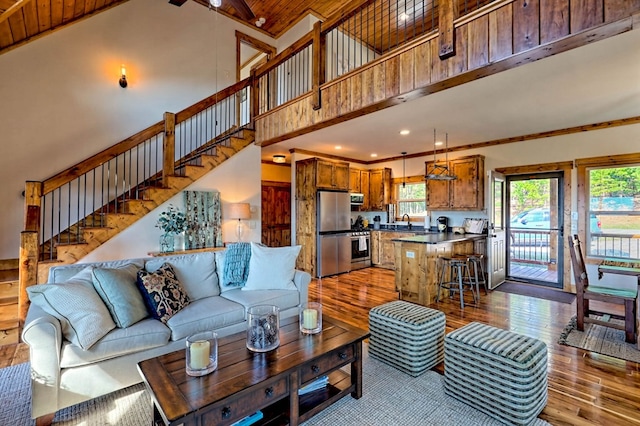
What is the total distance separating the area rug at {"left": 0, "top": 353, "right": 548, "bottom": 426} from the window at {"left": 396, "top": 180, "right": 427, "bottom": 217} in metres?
5.29

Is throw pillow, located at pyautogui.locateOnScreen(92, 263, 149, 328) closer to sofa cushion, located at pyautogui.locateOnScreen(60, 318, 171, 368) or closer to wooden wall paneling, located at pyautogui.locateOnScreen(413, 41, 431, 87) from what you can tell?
sofa cushion, located at pyautogui.locateOnScreen(60, 318, 171, 368)

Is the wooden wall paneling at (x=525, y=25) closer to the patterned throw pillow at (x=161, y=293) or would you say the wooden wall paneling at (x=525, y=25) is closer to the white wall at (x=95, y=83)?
the patterned throw pillow at (x=161, y=293)

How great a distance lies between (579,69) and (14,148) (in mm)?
6808

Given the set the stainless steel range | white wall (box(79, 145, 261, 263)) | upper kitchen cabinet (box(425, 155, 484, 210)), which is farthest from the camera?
the stainless steel range

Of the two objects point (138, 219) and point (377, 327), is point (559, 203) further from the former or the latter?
point (138, 219)

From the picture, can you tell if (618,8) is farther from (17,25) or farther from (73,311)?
(17,25)

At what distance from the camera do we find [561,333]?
3.29 m

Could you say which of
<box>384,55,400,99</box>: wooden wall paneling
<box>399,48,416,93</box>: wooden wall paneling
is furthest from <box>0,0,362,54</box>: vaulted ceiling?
<box>399,48,416,93</box>: wooden wall paneling

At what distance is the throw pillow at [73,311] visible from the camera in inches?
78.9

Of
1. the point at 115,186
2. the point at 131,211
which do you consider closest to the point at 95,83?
the point at 115,186

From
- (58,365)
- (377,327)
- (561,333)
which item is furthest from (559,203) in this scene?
(58,365)

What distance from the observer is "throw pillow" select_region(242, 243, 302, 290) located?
317 centimetres

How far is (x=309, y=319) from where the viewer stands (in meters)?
2.12

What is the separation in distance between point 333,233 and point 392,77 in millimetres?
3657
